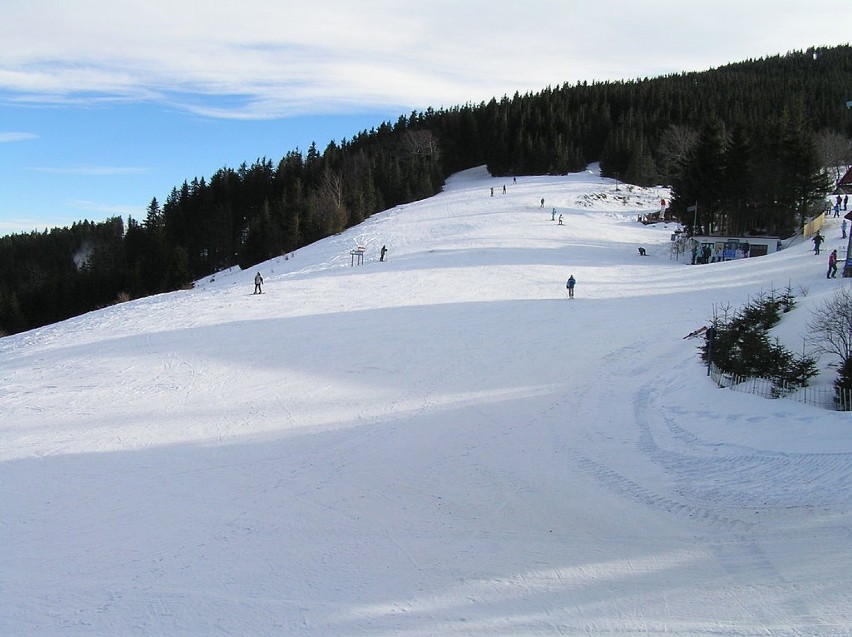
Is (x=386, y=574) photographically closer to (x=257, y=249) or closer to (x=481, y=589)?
(x=481, y=589)

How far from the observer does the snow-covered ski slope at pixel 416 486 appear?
236 inches

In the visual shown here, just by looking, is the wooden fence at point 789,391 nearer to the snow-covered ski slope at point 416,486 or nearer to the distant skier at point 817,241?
the snow-covered ski slope at point 416,486

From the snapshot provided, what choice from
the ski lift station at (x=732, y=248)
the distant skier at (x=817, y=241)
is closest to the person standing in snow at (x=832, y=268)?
the distant skier at (x=817, y=241)

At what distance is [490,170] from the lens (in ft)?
299

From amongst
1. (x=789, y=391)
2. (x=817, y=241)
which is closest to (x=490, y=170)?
(x=817, y=241)

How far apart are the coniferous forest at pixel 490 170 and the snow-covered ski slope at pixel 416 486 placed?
24.4m

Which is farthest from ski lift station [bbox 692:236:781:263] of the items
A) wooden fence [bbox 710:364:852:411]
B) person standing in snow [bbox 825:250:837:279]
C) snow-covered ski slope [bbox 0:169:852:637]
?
wooden fence [bbox 710:364:852:411]

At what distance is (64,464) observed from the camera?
10.5 meters

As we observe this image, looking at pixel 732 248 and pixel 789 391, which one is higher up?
pixel 732 248

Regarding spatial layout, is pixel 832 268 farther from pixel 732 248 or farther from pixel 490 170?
pixel 490 170

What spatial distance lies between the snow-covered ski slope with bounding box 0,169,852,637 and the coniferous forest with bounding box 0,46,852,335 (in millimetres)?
24413

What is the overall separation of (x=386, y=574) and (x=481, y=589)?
1.04 meters

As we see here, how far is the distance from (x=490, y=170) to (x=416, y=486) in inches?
3385

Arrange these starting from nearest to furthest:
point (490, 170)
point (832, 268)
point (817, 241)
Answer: point (832, 268) → point (817, 241) → point (490, 170)
